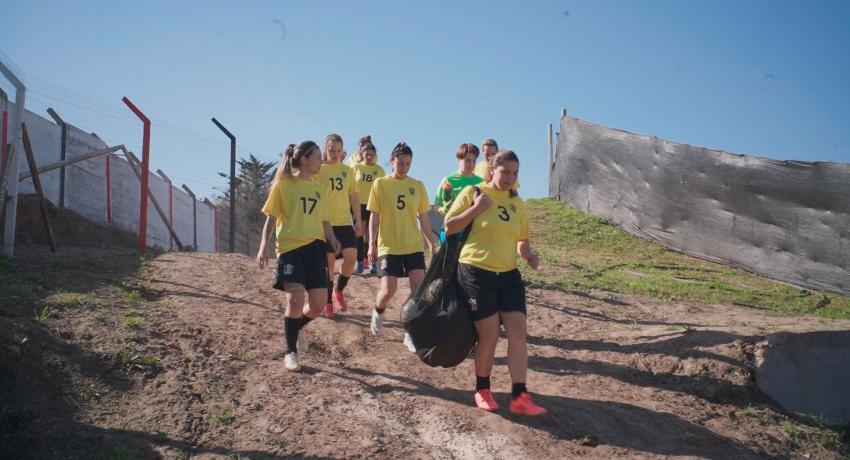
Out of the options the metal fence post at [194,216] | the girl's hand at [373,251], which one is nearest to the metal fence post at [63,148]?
the metal fence post at [194,216]

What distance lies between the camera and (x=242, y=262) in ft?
29.1

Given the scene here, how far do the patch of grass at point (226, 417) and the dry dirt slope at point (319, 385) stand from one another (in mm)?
12

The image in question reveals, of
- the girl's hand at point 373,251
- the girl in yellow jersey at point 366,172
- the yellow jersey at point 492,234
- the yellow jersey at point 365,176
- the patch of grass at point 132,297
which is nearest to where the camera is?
the yellow jersey at point 492,234

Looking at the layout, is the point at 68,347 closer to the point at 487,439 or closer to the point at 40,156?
the point at 487,439

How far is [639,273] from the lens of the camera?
34.0ft

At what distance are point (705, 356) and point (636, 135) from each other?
789cm

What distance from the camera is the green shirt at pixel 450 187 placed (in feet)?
20.7

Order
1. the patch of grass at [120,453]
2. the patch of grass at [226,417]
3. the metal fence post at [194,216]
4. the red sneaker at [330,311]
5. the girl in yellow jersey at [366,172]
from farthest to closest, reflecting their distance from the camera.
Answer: the metal fence post at [194,216]
the girl in yellow jersey at [366,172]
the red sneaker at [330,311]
the patch of grass at [226,417]
the patch of grass at [120,453]

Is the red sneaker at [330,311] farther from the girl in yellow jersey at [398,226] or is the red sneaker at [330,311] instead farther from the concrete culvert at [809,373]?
the concrete culvert at [809,373]

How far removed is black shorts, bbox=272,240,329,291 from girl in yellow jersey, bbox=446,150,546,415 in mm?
1203

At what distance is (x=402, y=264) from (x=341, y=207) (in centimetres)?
134

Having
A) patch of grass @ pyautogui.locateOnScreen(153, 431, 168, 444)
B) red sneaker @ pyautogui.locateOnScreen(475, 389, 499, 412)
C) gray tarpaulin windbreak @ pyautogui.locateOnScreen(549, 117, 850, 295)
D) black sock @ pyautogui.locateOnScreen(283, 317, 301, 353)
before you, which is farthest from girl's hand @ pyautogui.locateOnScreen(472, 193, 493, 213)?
gray tarpaulin windbreak @ pyautogui.locateOnScreen(549, 117, 850, 295)

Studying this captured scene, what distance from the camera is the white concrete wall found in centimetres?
1048

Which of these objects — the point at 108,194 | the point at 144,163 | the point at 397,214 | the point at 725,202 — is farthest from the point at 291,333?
the point at 108,194
